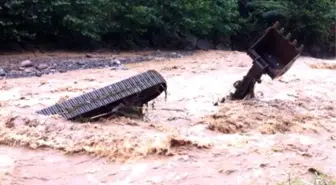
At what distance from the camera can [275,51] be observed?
35.9 feet

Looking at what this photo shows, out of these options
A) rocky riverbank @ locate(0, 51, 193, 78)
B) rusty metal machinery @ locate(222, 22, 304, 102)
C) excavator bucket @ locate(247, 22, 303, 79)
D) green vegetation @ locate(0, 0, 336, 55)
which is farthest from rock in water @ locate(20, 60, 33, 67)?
excavator bucket @ locate(247, 22, 303, 79)

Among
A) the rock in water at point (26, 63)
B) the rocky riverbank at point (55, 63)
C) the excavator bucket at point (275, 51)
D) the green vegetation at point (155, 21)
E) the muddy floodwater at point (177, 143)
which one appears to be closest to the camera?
the muddy floodwater at point (177, 143)

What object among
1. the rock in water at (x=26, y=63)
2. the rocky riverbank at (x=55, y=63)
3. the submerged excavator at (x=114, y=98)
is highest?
the submerged excavator at (x=114, y=98)

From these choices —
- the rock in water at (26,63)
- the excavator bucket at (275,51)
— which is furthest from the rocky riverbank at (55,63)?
the excavator bucket at (275,51)

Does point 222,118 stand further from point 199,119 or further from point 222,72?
point 222,72

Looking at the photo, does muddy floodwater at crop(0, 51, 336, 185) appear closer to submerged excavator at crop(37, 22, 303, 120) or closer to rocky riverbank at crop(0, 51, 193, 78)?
submerged excavator at crop(37, 22, 303, 120)

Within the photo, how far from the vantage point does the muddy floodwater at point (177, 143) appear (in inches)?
230

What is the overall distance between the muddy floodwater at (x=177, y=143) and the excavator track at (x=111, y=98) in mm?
282

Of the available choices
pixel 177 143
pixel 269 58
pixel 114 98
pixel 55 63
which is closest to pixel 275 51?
pixel 269 58

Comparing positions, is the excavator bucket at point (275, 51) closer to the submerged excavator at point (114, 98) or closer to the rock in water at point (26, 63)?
the submerged excavator at point (114, 98)

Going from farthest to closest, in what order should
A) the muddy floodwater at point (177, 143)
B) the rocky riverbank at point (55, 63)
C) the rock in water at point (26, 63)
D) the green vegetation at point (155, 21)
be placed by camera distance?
1. the green vegetation at point (155, 21)
2. the rock in water at point (26, 63)
3. the rocky riverbank at point (55, 63)
4. the muddy floodwater at point (177, 143)

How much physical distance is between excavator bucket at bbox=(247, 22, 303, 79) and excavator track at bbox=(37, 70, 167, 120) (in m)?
2.98

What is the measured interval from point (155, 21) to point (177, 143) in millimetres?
15131

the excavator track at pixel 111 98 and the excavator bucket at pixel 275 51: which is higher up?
the excavator bucket at pixel 275 51
